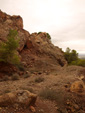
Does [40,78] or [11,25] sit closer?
[40,78]

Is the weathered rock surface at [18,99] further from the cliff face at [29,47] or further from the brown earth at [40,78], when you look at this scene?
the cliff face at [29,47]

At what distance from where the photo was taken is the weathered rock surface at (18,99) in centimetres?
300

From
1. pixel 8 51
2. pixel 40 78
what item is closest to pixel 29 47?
pixel 8 51

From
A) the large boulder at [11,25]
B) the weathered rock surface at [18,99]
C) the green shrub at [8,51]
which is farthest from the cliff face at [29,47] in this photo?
the weathered rock surface at [18,99]

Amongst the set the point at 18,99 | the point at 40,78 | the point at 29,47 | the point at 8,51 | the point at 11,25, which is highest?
the point at 11,25

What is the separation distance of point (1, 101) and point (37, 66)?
45.9ft

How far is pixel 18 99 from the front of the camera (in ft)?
10.3

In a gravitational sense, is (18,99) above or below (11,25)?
below

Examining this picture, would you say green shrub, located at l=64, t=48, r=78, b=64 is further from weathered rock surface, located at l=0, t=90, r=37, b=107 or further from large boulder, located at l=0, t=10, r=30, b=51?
weathered rock surface, located at l=0, t=90, r=37, b=107

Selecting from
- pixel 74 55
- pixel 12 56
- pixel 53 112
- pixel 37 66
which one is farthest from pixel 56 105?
pixel 74 55

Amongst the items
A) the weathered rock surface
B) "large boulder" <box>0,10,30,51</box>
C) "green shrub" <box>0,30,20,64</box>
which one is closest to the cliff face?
"large boulder" <box>0,10,30,51</box>

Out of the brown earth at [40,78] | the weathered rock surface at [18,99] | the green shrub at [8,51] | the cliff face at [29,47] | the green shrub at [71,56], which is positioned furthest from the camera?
the green shrub at [71,56]

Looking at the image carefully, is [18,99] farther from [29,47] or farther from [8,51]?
[29,47]

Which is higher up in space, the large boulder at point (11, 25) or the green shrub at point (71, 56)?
the large boulder at point (11, 25)
